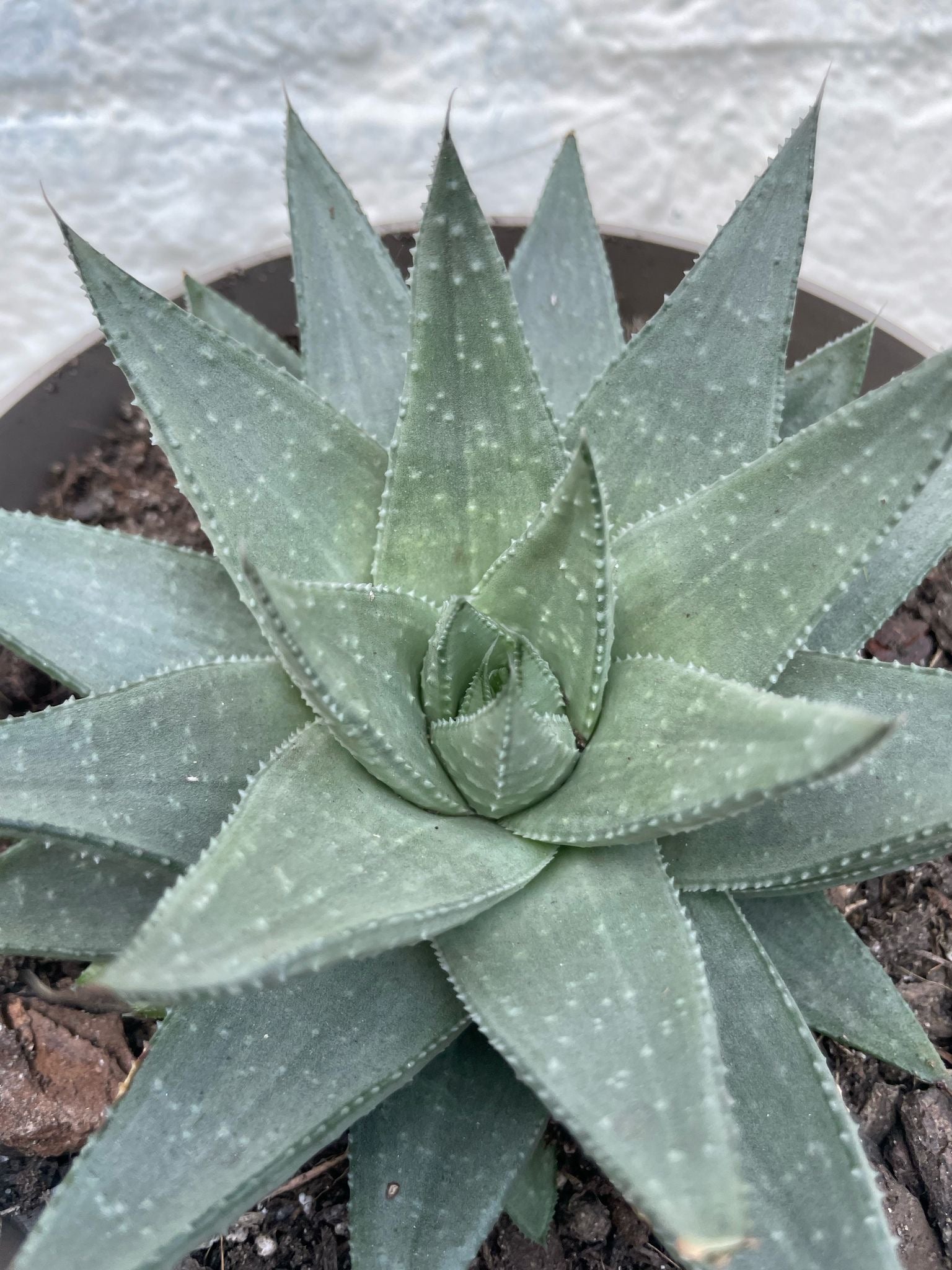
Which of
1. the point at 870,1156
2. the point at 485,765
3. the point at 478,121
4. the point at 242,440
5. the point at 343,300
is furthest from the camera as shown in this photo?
the point at 478,121

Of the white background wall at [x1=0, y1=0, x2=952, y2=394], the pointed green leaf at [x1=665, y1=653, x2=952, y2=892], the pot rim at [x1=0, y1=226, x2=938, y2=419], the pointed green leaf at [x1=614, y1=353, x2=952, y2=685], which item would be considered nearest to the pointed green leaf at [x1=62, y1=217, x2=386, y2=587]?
the pointed green leaf at [x1=614, y1=353, x2=952, y2=685]

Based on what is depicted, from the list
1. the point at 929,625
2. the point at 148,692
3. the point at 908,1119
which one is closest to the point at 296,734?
the point at 148,692

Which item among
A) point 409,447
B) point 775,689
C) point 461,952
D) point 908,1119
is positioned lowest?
point 908,1119

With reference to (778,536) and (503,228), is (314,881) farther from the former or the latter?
(503,228)

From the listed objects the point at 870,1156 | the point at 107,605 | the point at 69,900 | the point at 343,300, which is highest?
the point at 343,300

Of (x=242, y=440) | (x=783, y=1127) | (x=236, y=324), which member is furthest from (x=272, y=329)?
(x=783, y=1127)

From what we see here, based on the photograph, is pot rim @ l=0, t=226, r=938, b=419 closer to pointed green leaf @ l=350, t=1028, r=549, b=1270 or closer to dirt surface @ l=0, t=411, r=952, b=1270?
dirt surface @ l=0, t=411, r=952, b=1270

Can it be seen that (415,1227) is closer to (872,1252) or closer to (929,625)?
(872,1252)
